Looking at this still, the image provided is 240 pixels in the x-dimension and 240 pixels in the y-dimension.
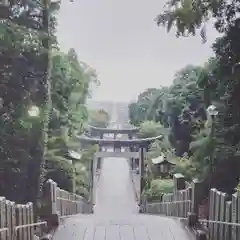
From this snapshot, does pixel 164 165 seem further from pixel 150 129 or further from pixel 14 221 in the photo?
pixel 14 221

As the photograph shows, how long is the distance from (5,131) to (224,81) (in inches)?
115

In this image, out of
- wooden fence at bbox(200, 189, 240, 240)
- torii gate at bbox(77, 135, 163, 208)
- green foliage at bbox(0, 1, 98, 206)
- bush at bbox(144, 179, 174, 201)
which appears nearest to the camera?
wooden fence at bbox(200, 189, 240, 240)

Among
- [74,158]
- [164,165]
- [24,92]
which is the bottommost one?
[164,165]

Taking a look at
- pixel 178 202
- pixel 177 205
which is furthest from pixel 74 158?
pixel 178 202

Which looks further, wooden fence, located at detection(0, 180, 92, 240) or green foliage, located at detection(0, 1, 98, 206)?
green foliage, located at detection(0, 1, 98, 206)

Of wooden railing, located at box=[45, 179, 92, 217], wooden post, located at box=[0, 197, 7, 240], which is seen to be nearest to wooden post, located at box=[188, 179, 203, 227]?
wooden railing, located at box=[45, 179, 92, 217]

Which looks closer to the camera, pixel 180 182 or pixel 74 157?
pixel 180 182

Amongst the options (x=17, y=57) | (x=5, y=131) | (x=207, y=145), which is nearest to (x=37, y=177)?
(x=5, y=131)

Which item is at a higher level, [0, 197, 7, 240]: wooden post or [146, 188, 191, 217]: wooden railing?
[0, 197, 7, 240]: wooden post

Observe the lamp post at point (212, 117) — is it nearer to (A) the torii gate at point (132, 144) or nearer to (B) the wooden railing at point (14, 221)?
(B) the wooden railing at point (14, 221)

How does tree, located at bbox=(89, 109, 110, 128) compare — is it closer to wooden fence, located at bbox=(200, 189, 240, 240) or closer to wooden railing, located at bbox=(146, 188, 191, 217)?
wooden railing, located at bbox=(146, 188, 191, 217)

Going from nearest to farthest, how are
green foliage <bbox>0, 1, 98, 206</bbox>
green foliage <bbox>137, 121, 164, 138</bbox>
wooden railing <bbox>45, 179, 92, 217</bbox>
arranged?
1. wooden railing <bbox>45, 179, 92, 217</bbox>
2. green foliage <bbox>0, 1, 98, 206</bbox>
3. green foliage <bbox>137, 121, 164, 138</bbox>

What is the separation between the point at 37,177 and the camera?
820cm

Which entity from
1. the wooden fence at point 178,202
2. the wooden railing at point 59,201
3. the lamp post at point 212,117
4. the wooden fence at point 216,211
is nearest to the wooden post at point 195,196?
the wooden fence at point 216,211
